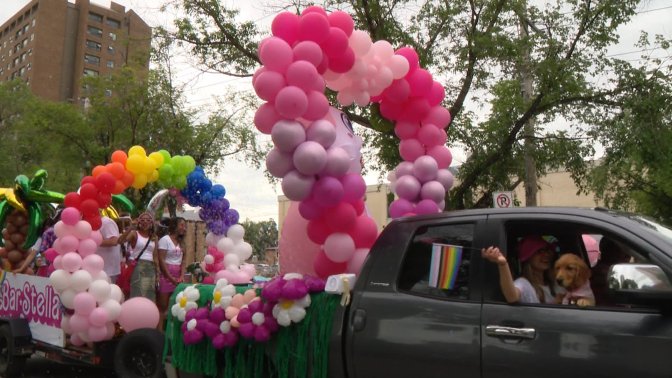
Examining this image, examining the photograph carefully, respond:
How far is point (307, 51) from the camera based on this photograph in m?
4.46

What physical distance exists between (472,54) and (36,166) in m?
19.9

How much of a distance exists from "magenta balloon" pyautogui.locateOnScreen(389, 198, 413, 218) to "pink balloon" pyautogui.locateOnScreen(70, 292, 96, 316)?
3.20 meters

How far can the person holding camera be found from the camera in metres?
7.21

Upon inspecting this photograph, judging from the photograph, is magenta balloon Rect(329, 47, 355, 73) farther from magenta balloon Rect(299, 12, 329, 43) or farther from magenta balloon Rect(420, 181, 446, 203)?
magenta balloon Rect(420, 181, 446, 203)

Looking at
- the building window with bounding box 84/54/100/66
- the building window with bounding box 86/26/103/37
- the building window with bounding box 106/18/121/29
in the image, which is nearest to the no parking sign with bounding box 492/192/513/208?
the building window with bounding box 84/54/100/66

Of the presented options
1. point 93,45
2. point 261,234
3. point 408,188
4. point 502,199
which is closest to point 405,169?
point 408,188

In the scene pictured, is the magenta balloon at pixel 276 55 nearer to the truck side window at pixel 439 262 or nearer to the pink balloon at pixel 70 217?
the truck side window at pixel 439 262

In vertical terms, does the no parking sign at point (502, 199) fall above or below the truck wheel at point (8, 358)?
above

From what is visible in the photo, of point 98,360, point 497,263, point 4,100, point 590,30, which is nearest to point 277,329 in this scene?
point 497,263

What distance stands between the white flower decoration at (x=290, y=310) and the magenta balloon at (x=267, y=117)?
140 centimetres

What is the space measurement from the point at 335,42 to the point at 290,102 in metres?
0.75

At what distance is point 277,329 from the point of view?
3771 millimetres

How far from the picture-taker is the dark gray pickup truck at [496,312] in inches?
103

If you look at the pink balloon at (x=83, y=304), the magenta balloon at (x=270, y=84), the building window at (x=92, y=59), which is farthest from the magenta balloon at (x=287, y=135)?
the building window at (x=92, y=59)
